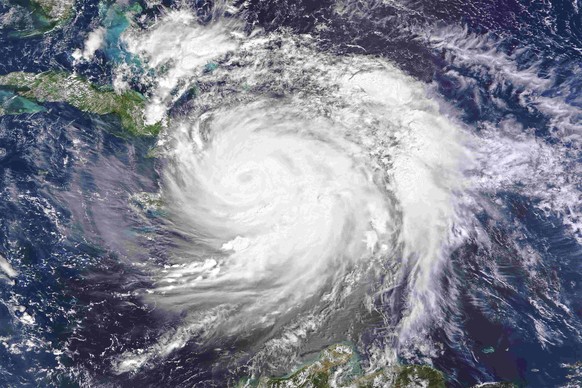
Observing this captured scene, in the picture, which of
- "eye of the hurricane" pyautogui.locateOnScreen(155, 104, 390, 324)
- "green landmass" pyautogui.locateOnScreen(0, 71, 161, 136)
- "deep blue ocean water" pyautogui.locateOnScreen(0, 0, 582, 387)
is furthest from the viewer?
"green landmass" pyautogui.locateOnScreen(0, 71, 161, 136)

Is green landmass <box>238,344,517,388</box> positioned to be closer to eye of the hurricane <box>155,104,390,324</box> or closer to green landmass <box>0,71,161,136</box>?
eye of the hurricane <box>155,104,390,324</box>

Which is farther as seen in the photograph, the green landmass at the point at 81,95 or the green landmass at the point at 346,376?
the green landmass at the point at 81,95

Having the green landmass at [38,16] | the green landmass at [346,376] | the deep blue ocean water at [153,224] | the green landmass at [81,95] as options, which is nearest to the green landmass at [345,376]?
the green landmass at [346,376]

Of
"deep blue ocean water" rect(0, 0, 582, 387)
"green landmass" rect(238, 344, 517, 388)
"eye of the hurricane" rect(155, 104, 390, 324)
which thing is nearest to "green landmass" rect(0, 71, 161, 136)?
"deep blue ocean water" rect(0, 0, 582, 387)

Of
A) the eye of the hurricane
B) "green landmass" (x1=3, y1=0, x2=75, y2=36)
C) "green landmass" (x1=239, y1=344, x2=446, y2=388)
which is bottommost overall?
"green landmass" (x1=239, y1=344, x2=446, y2=388)

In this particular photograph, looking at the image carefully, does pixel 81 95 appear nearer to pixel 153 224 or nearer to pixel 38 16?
pixel 38 16

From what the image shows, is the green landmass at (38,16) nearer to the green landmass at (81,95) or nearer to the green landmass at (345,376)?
the green landmass at (81,95)

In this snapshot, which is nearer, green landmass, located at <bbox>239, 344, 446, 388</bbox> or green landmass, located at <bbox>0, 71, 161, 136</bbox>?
green landmass, located at <bbox>239, 344, 446, 388</bbox>
